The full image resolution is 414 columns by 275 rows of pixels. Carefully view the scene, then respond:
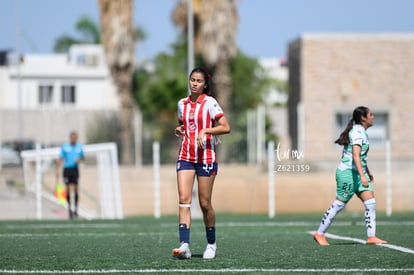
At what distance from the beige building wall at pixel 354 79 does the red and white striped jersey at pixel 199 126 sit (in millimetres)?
28167

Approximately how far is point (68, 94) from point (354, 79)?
28245 mm

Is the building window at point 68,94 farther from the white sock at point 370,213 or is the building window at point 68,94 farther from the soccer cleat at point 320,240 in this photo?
the white sock at point 370,213

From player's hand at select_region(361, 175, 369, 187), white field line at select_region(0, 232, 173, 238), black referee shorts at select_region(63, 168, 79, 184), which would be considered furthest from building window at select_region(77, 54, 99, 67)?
player's hand at select_region(361, 175, 369, 187)

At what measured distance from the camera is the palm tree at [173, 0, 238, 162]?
39656 millimetres

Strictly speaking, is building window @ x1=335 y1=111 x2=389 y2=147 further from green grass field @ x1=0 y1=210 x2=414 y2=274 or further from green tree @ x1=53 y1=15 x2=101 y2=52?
green tree @ x1=53 y1=15 x2=101 y2=52

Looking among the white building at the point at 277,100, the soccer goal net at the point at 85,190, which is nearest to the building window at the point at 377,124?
the white building at the point at 277,100

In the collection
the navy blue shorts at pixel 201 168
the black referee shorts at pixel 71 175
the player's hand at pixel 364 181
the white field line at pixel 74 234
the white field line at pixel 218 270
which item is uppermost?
the navy blue shorts at pixel 201 168

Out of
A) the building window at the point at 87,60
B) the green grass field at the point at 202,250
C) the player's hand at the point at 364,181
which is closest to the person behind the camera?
the green grass field at the point at 202,250

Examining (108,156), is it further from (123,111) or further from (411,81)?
(411,81)

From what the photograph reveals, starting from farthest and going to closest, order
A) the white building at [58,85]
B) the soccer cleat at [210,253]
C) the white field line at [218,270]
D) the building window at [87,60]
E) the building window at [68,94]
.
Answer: the building window at [87,60]
the building window at [68,94]
the white building at [58,85]
the soccer cleat at [210,253]
the white field line at [218,270]

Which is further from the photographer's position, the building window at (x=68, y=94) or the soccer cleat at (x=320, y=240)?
the building window at (x=68, y=94)

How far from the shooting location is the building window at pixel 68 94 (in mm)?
63219

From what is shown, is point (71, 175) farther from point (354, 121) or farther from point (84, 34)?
point (84, 34)

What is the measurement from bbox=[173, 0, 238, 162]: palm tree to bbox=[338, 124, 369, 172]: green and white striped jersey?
26622 millimetres
